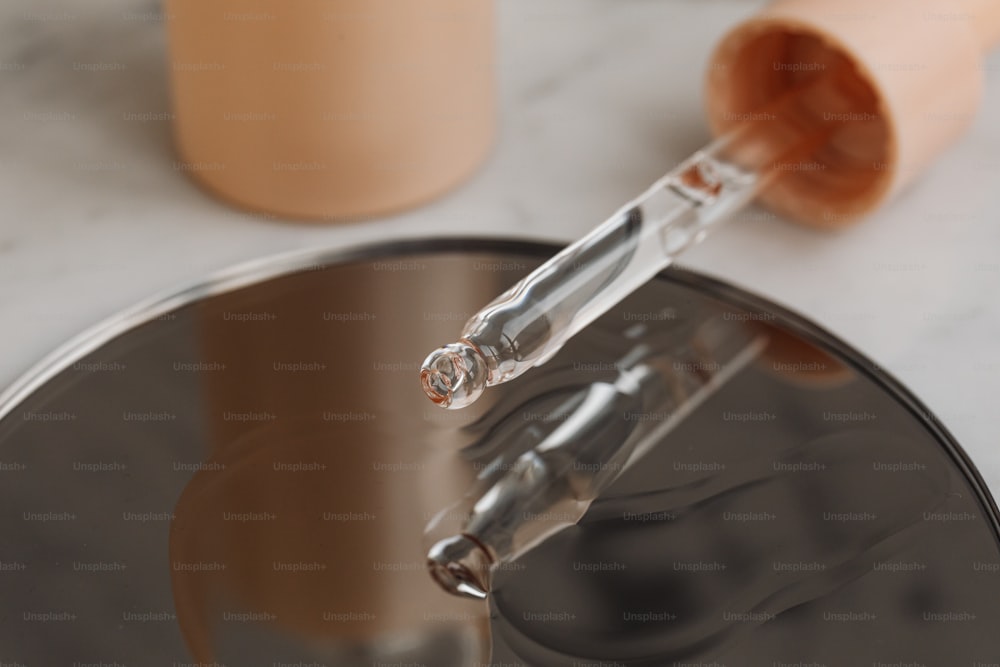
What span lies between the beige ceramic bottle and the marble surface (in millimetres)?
23

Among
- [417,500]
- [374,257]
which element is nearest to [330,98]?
[374,257]

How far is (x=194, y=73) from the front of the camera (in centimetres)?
59

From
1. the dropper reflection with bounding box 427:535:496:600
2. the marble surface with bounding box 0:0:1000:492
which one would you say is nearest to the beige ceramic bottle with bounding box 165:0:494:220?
the marble surface with bounding box 0:0:1000:492

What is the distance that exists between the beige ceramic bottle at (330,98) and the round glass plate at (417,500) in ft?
0.16

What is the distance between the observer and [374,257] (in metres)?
0.59

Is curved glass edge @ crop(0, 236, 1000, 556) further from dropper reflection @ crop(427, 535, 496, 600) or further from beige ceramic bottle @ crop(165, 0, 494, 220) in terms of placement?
dropper reflection @ crop(427, 535, 496, 600)

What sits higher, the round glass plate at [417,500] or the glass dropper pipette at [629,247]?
the glass dropper pipette at [629,247]

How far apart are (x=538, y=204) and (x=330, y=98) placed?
128mm

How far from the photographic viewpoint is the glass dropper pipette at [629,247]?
18.4 inches

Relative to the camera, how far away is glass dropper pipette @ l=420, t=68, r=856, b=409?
1.53ft

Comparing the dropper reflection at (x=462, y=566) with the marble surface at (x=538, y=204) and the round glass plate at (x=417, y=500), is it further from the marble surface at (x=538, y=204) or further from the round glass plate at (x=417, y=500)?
the marble surface at (x=538, y=204)

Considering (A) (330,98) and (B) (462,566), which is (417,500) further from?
(A) (330,98)

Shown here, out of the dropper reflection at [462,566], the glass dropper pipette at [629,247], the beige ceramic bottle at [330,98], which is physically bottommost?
the dropper reflection at [462,566]

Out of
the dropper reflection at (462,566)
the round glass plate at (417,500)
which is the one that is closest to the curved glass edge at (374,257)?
the round glass plate at (417,500)
